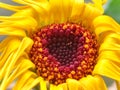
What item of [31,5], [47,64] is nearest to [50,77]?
[47,64]

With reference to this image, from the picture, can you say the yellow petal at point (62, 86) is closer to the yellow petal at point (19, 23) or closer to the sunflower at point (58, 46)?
the sunflower at point (58, 46)

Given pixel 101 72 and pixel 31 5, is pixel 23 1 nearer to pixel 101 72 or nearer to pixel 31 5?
pixel 31 5

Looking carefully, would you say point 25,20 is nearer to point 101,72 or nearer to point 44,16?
point 44,16

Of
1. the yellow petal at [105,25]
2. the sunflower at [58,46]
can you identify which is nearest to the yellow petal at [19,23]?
the sunflower at [58,46]

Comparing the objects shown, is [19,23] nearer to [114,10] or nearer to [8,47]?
[8,47]

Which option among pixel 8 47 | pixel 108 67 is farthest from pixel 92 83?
pixel 8 47
